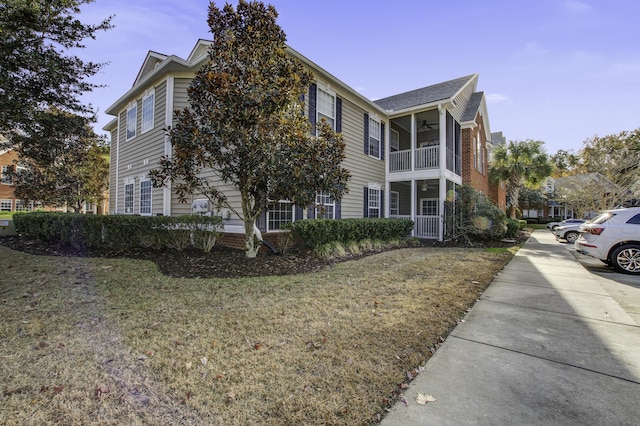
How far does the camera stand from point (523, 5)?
26.4 ft

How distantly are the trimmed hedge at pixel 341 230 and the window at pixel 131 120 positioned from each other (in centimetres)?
882

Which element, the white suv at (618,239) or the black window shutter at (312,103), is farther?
the black window shutter at (312,103)

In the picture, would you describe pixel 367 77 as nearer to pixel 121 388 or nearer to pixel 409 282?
pixel 409 282

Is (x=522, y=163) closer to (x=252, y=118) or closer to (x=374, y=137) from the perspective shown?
(x=374, y=137)

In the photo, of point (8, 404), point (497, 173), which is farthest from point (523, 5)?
point (497, 173)

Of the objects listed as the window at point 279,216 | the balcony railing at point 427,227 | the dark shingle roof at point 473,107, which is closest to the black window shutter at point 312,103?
the window at point 279,216

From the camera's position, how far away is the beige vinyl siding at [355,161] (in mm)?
11586

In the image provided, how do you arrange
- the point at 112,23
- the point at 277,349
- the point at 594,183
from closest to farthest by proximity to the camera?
the point at 277,349, the point at 112,23, the point at 594,183

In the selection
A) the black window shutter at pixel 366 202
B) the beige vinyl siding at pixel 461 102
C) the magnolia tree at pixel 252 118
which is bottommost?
the black window shutter at pixel 366 202

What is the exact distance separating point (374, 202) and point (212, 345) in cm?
1115

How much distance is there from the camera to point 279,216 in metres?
9.30

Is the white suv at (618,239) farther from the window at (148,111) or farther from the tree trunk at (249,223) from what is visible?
the window at (148,111)

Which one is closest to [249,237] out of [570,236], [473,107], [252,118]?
[252,118]

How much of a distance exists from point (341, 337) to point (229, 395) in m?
1.38
